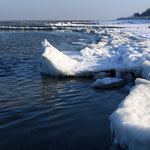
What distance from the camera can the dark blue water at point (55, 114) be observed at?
11.5ft

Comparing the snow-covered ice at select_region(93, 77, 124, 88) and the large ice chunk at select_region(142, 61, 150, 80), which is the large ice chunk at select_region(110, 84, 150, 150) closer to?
the large ice chunk at select_region(142, 61, 150, 80)

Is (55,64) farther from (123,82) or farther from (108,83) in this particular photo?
(123,82)

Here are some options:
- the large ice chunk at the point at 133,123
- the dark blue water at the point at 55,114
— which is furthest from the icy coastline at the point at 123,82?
the dark blue water at the point at 55,114

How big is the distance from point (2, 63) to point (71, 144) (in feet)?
27.0

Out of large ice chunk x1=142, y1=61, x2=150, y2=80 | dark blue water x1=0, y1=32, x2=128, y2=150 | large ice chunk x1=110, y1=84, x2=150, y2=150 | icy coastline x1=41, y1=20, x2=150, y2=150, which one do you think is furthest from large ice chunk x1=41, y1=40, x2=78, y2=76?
large ice chunk x1=110, y1=84, x2=150, y2=150

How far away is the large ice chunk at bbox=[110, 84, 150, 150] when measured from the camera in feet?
7.83

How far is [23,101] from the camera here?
5.36 metres

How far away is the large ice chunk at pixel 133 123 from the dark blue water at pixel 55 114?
0.72 metres

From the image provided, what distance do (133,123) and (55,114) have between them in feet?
Result: 7.56

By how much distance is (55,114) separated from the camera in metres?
4.59

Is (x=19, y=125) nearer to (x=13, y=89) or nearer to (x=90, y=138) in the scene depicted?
(x=90, y=138)

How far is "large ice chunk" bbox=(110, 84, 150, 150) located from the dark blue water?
72cm

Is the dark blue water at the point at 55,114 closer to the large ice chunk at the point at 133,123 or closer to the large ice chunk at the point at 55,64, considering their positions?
the large ice chunk at the point at 55,64

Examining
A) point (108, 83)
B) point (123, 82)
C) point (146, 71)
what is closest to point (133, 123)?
point (108, 83)
